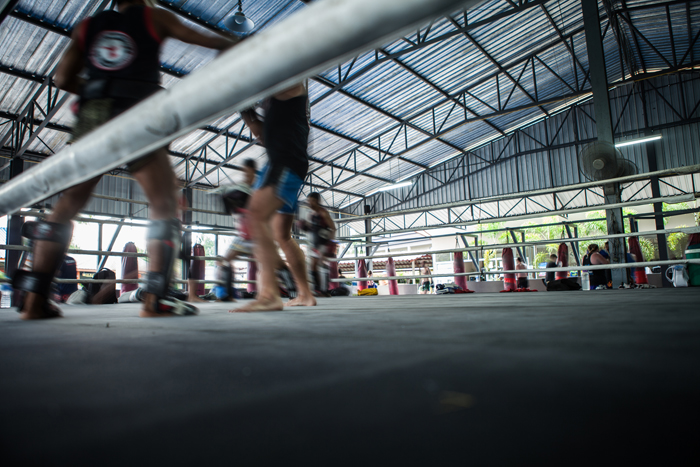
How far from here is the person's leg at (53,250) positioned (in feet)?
4.12

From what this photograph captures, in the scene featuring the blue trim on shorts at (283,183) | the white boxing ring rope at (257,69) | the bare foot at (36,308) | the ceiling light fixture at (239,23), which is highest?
the ceiling light fixture at (239,23)

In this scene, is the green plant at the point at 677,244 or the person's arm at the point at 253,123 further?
the green plant at the point at 677,244

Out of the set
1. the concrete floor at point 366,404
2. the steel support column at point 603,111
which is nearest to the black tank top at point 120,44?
the concrete floor at point 366,404

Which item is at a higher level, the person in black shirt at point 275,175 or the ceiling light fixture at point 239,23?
the ceiling light fixture at point 239,23

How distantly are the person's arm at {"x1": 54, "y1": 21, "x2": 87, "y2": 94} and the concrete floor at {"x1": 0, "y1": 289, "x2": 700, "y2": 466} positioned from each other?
3.90 ft

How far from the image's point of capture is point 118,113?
126cm

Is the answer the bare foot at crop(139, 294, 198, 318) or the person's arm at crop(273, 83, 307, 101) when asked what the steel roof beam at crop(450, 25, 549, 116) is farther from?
the bare foot at crop(139, 294, 198, 318)

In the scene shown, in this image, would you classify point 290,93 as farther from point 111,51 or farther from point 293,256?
point 293,256

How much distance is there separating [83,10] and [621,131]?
1332 cm

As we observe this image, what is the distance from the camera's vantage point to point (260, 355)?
491 millimetres

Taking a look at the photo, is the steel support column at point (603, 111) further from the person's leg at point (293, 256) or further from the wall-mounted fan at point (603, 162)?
the person's leg at point (293, 256)

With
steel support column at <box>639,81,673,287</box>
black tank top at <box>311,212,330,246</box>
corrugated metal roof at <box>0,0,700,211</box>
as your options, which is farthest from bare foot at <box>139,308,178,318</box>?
steel support column at <box>639,81,673,287</box>

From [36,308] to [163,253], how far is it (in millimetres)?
404

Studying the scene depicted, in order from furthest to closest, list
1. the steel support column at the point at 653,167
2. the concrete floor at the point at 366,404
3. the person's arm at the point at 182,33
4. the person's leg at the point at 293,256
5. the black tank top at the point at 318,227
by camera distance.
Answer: the steel support column at the point at 653,167
the black tank top at the point at 318,227
the person's leg at the point at 293,256
the person's arm at the point at 182,33
the concrete floor at the point at 366,404
